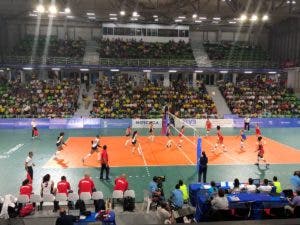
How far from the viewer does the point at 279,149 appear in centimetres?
2630

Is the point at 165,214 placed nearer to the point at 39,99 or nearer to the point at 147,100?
the point at 147,100

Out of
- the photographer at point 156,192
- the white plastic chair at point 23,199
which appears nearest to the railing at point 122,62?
the photographer at point 156,192

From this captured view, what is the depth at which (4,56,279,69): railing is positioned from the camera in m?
44.0

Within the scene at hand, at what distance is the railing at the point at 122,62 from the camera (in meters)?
44.0

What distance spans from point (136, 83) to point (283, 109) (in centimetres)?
1975

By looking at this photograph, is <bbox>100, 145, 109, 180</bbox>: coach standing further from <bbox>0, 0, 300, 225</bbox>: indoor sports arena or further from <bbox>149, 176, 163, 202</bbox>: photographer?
<bbox>149, 176, 163, 202</bbox>: photographer

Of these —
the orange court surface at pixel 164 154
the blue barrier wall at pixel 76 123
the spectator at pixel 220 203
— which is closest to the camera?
the spectator at pixel 220 203

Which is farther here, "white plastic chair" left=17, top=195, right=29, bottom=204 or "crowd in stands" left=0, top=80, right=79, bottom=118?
"crowd in stands" left=0, top=80, right=79, bottom=118

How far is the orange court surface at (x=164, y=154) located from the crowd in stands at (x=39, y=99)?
10054 millimetres

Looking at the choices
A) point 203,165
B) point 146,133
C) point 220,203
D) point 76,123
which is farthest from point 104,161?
point 76,123

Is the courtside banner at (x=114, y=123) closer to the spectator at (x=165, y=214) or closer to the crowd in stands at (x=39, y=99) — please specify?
the crowd in stands at (x=39, y=99)

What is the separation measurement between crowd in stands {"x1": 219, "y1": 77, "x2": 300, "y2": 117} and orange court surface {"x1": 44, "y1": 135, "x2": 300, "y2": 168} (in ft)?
40.3

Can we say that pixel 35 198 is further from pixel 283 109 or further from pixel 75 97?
pixel 283 109

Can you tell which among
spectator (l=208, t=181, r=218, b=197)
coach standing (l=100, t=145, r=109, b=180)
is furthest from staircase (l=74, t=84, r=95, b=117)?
spectator (l=208, t=181, r=218, b=197)
